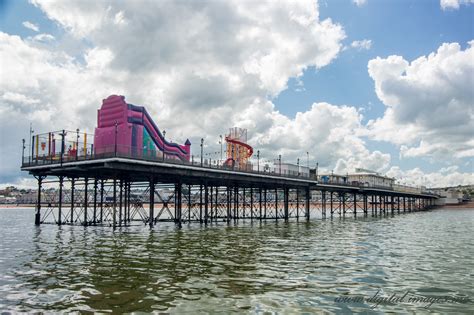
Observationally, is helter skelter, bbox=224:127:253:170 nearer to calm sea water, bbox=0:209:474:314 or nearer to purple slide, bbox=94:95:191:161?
purple slide, bbox=94:95:191:161

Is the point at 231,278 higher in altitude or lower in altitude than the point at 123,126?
lower

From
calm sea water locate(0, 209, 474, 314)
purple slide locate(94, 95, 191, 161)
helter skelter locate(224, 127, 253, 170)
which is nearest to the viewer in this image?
calm sea water locate(0, 209, 474, 314)

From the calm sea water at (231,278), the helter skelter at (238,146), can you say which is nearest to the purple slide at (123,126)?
the calm sea water at (231,278)

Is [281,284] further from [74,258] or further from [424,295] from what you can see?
[74,258]

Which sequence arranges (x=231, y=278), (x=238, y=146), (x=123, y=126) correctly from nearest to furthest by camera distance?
(x=231, y=278)
(x=123, y=126)
(x=238, y=146)

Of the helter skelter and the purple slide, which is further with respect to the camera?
the helter skelter

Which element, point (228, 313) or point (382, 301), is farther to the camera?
point (382, 301)

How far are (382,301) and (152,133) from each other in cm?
5016

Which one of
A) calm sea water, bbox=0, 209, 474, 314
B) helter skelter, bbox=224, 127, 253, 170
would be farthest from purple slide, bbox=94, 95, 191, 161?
helter skelter, bbox=224, 127, 253, 170

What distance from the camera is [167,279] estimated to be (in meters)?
19.6

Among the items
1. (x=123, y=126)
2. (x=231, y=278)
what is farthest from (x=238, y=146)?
(x=231, y=278)

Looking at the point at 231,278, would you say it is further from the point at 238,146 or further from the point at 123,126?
the point at 238,146

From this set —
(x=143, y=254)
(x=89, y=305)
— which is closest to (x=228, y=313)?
(x=89, y=305)

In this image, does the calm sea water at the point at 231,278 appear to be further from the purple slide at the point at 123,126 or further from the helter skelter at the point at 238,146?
the helter skelter at the point at 238,146
